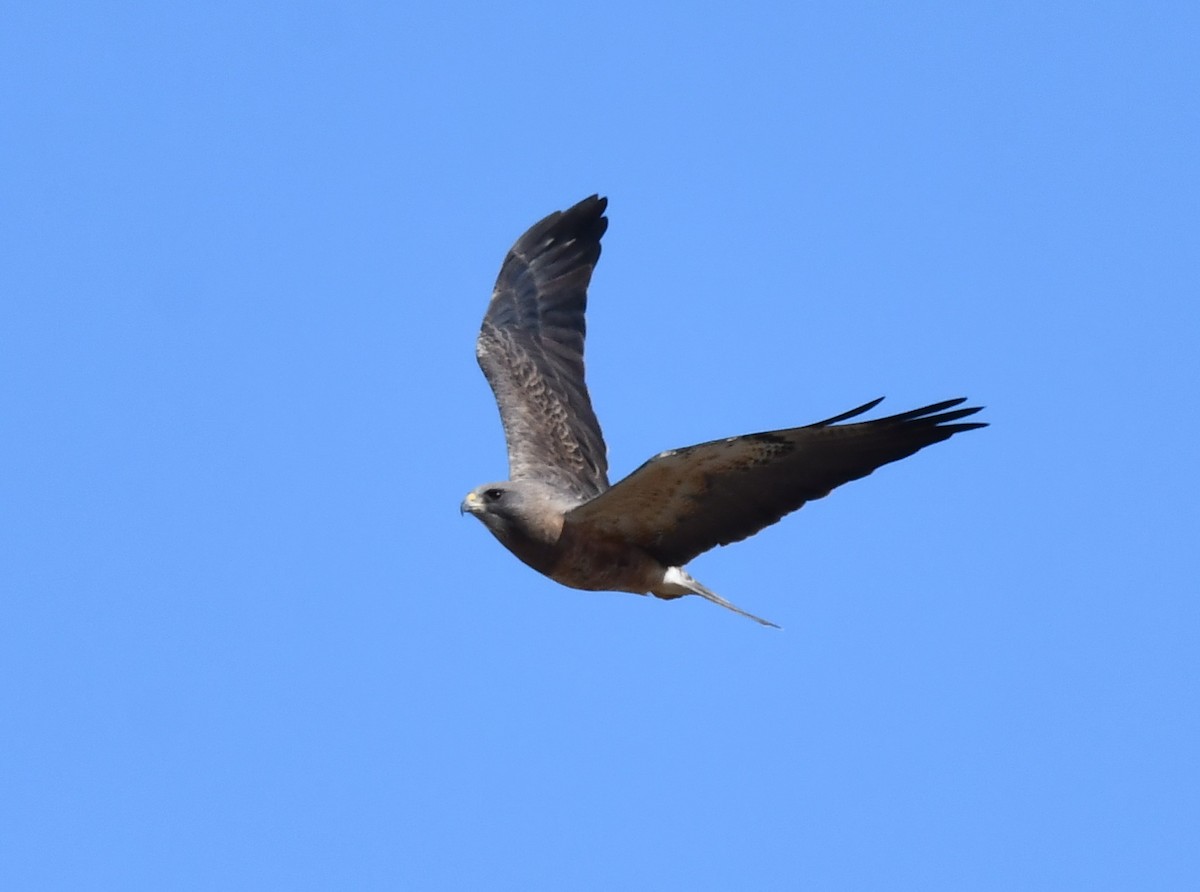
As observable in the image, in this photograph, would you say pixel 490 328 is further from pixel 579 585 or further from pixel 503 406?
pixel 579 585

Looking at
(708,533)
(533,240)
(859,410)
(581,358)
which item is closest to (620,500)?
(708,533)

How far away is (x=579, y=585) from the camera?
37.9ft

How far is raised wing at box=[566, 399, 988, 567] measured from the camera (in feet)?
33.2

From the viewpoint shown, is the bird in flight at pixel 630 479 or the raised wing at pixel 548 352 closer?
the bird in flight at pixel 630 479

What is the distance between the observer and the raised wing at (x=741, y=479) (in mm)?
10133

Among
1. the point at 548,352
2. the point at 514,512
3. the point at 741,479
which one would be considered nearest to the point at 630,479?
the point at 741,479

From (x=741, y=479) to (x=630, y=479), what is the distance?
0.67 m

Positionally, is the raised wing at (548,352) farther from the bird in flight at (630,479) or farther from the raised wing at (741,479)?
the raised wing at (741,479)

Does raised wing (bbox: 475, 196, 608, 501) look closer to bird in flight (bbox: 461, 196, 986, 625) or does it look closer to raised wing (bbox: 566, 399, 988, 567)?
bird in flight (bbox: 461, 196, 986, 625)

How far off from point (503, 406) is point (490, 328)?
1.24m

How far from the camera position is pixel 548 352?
1446 centimetres

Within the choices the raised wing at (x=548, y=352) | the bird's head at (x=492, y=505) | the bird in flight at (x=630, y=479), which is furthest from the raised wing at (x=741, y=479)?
the raised wing at (x=548, y=352)

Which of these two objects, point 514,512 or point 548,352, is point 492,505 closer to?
point 514,512

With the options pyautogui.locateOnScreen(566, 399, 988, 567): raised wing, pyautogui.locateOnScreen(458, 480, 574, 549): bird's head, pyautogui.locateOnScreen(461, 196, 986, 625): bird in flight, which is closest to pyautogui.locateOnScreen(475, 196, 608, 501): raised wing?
pyautogui.locateOnScreen(461, 196, 986, 625): bird in flight
